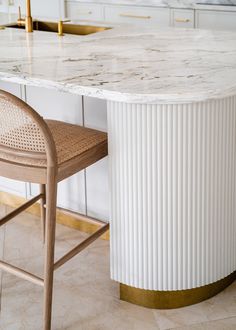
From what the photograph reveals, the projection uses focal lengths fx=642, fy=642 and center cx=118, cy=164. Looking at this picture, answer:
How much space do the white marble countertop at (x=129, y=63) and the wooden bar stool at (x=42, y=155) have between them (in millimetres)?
193

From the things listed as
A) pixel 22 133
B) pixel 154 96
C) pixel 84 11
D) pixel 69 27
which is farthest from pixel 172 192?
pixel 84 11

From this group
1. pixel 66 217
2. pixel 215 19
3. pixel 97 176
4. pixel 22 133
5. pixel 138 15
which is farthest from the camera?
pixel 138 15

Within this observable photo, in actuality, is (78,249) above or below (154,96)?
below

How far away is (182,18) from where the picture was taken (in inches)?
187

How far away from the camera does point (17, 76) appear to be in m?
2.37

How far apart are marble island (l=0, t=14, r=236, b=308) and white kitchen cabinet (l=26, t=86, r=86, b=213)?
0.26 meters

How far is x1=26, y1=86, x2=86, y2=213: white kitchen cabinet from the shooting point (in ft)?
9.43

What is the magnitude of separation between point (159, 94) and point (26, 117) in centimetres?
45

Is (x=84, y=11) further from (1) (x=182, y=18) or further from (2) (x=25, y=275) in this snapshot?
(2) (x=25, y=275)

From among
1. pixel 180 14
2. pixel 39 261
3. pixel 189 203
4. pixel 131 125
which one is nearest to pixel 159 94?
pixel 131 125

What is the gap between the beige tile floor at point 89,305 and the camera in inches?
97.0

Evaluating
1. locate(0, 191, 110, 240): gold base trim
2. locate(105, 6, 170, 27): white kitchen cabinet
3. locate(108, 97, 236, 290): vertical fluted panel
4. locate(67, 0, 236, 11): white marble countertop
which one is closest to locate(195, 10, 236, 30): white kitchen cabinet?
→ locate(67, 0, 236, 11): white marble countertop

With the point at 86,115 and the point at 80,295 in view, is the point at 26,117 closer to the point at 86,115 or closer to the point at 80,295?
the point at 86,115

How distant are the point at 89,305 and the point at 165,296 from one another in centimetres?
31
